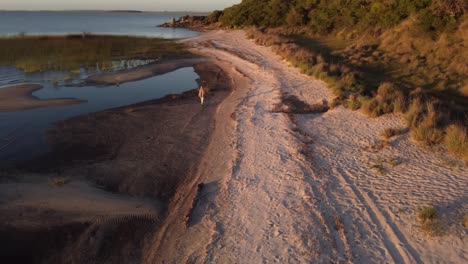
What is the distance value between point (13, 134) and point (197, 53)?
22.2m

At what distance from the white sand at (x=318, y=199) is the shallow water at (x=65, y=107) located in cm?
632

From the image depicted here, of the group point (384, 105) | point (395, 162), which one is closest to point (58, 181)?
point (395, 162)

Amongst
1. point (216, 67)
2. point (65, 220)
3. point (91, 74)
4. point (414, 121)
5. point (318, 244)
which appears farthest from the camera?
point (216, 67)

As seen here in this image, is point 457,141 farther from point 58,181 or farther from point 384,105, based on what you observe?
point 58,181

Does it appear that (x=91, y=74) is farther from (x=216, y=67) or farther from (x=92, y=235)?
(x=92, y=235)

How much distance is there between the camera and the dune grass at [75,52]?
2706 cm

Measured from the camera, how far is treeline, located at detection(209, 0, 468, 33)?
25.7m

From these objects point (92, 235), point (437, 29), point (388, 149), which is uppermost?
point (437, 29)

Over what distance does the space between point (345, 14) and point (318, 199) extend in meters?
35.4

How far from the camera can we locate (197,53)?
33875mm

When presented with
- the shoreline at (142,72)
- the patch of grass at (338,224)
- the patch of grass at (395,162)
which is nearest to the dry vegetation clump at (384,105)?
the patch of grass at (395,162)

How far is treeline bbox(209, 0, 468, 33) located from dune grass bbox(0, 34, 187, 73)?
17.4 metres

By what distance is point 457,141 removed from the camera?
425 inches

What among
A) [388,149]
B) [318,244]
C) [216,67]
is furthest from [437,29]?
[318,244]
